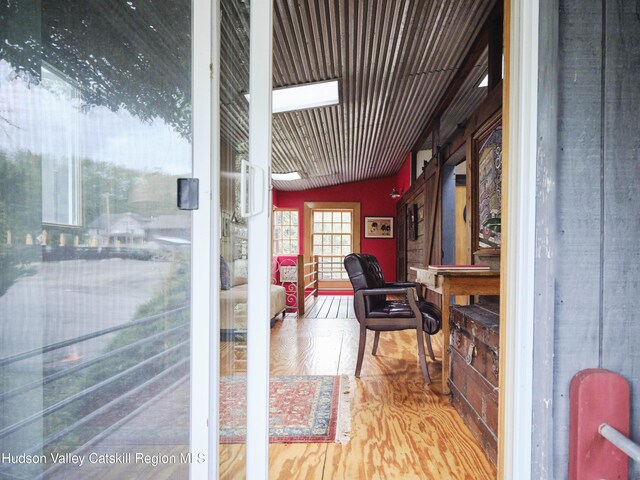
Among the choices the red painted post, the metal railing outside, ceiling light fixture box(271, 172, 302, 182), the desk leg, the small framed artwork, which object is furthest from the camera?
ceiling light fixture box(271, 172, 302, 182)

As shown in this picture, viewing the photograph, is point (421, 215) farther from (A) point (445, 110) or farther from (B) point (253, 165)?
(B) point (253, 165)

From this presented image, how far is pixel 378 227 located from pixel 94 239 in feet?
25.4

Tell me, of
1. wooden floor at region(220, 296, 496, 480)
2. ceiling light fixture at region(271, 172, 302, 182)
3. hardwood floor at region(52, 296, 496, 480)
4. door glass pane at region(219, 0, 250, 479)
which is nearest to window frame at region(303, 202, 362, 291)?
ceiling light fixture at region(271, 172, 302, 182)

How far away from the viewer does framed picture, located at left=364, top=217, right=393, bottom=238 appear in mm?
8430

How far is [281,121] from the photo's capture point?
4.04m

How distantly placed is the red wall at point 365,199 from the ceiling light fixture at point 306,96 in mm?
4854

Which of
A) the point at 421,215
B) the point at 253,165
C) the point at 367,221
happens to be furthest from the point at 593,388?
the point at 367,221

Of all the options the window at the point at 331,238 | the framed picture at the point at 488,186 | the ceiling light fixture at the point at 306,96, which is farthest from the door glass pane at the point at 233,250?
the window at the point at 331,238

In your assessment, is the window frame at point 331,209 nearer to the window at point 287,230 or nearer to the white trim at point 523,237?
the window at point 287,230

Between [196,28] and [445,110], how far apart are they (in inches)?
156

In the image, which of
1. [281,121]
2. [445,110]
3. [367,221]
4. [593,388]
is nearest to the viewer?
[593,388]

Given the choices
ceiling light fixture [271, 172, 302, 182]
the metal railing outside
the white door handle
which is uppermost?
ceiling light fixture [271, 172, 302, 182]

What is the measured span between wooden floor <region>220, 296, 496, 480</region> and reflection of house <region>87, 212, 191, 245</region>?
403 mm

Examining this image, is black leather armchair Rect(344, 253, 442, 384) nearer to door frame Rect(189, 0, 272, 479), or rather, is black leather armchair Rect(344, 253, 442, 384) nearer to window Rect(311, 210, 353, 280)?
door frame Rect(189, 0, 272, 479)
